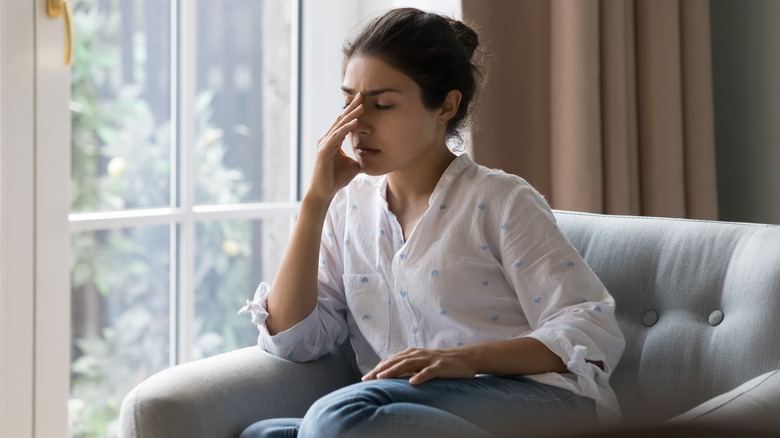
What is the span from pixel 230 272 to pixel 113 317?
0.37 meters

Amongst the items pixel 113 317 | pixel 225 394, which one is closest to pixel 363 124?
pixel 225 394

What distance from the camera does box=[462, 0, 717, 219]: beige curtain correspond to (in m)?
2.31

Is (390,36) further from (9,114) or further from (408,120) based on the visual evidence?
(9,114)

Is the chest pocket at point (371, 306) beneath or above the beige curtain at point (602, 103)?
beneath

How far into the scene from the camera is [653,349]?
1560 millimetres

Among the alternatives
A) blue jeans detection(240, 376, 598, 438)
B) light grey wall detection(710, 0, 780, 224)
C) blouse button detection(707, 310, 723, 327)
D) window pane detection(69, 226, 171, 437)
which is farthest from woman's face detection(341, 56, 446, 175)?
light grey wall detection(710, 0, 780, 224)

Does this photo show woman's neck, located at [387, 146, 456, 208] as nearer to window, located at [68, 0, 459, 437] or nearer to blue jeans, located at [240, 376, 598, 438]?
blue jeans, located at [240, 376, 598, 438]

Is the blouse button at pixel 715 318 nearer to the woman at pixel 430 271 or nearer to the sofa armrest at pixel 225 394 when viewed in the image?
the woman at pixel 430 271

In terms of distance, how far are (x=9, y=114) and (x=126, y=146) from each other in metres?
0.35

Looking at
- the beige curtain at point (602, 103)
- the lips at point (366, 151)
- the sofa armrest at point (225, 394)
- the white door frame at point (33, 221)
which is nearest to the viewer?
the sofa armrest at point (225, 394)

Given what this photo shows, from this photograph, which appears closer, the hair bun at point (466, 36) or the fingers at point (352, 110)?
the fingers at point (352, 110)

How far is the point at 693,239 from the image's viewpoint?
5.10 feet

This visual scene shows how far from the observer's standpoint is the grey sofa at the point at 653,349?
1.37 metres

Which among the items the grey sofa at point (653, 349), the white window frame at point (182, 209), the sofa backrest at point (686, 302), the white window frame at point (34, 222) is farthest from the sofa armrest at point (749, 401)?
the white window frame at point (182, 209)
